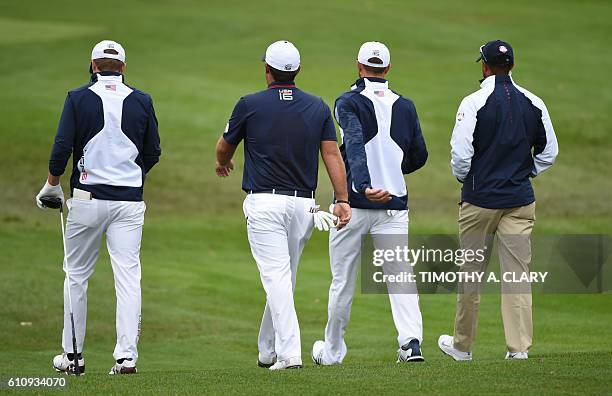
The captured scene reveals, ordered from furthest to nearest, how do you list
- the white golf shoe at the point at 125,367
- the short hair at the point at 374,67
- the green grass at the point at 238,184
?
1. the short hair at the point at 374,67
2. the white golf shoe at the point at 125,367
3. the green grass at the point at 238,184

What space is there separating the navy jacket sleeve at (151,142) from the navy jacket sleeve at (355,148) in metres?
1.41

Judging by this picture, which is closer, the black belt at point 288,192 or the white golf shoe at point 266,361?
the black belt at point 288,192

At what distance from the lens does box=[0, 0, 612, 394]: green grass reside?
29.3 feet

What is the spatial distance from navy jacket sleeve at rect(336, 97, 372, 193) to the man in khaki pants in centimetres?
70

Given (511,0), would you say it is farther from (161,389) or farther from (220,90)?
(161,389)

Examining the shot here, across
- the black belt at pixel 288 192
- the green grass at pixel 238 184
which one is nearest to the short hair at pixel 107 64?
the black belt at pixel 288 192

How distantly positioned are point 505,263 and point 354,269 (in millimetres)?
1161

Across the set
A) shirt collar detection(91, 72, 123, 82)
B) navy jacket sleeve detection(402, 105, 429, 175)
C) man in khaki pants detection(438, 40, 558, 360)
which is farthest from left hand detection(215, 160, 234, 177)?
man in khaki pants detection(438, 40, 558, 360)

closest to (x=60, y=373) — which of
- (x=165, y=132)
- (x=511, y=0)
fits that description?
(x=165, y=132)

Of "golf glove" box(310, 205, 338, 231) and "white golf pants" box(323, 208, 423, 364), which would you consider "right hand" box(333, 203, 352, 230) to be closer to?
"golf glove" box(310, 205, 338, 231)

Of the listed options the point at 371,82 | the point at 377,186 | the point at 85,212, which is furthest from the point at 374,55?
the point at 85,212

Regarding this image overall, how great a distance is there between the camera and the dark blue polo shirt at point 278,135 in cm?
915

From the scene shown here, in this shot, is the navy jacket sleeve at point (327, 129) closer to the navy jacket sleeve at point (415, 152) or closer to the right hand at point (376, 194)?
the right hand at point (376, 194)

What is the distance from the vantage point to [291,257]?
9.48 meters
